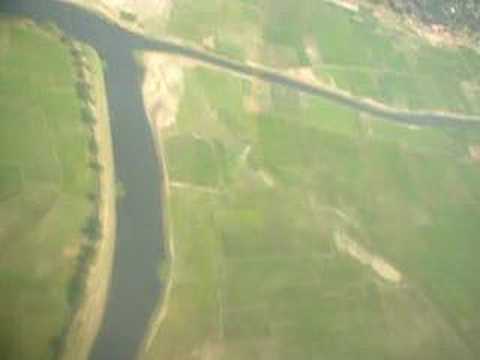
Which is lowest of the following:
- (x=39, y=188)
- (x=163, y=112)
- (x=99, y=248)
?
(x=99, y=248)

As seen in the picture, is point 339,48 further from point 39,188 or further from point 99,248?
point 39,188

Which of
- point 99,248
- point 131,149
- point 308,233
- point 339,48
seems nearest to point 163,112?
point 131,149

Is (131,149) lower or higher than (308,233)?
lower

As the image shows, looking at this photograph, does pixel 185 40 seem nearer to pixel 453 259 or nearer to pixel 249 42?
pixel 249 42

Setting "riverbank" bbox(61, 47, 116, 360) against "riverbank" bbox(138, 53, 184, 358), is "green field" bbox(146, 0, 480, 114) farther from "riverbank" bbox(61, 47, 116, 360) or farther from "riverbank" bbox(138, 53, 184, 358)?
"riverbank" bbox(61, 47, 116, 360)

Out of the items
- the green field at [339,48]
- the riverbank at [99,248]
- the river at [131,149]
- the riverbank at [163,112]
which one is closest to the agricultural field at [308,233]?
the riverbank at [163,112]

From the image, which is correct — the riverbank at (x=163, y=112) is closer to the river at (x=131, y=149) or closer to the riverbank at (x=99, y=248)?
the river at (x=131, y=149)

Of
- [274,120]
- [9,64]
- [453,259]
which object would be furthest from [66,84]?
[453,259]
